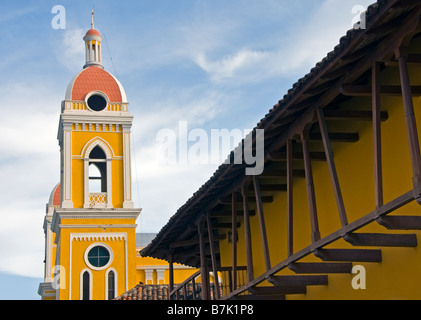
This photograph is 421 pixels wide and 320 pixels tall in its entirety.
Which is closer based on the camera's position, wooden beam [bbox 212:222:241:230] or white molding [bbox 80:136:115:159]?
wooden beam [bbox 212:222:241:230]

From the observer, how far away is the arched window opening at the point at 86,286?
3575 centimetres

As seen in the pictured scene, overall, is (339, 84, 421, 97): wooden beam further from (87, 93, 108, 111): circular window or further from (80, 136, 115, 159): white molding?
(87, 93, 108, 111): circular window

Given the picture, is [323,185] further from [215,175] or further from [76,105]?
[76,105]

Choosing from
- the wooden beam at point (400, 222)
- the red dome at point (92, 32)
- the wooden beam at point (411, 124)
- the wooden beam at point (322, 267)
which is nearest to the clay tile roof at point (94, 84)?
the red dome at point (92, 32)

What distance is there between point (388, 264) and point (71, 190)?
1129 inches

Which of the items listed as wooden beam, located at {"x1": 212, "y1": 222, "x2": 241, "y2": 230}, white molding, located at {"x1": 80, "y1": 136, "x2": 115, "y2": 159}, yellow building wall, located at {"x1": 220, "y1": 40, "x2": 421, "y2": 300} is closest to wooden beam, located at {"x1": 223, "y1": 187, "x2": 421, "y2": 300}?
yellow building wall, located at {"x1": 220, "y1": 40, "x2": 421, "y2": 300}

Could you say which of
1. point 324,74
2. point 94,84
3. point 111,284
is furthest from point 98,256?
point 324,74

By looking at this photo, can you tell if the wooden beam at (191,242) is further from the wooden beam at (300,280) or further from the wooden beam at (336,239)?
the wooden beam at (300,280)

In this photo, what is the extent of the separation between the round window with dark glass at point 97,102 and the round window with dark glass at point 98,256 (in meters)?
6.73

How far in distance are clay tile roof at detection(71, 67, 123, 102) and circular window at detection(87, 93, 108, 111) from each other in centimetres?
28

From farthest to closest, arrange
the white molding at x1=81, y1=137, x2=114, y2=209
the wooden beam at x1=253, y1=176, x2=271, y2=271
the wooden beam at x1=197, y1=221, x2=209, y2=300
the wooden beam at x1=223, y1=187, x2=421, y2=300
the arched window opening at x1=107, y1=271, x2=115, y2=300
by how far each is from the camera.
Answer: the white molding at x1=81, y1=137, x2=114, y2=209 < the arched window opening at x1=107, y1=271, x2=115, y2=300 < the wooden beam at x1=197, y1=221, x2=209, y2=300 < the wooden beam at x1=253, y1=176, x2=271, y2=271 < the wooden beam at x1=223, y1=187, x2=421, y2=300

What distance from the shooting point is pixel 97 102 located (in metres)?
37.9

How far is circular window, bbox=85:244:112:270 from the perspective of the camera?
3628 centimetres
